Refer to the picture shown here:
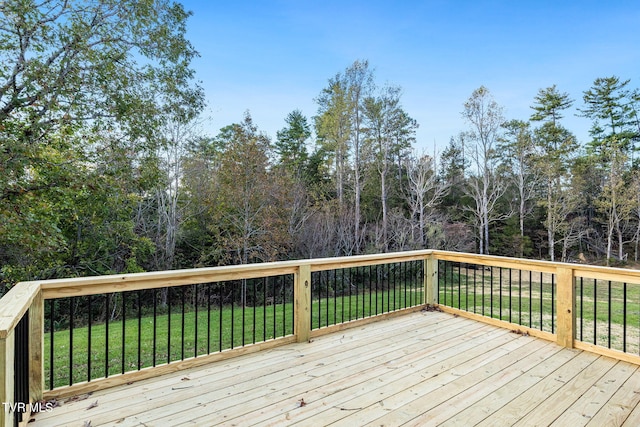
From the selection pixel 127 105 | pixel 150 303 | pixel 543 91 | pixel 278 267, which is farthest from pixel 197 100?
pixel 543 91

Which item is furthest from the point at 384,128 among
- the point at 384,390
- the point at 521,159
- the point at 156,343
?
the point at 384,390

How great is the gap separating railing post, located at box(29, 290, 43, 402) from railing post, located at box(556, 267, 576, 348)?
4.10 meters

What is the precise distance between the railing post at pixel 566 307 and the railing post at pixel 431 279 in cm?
149

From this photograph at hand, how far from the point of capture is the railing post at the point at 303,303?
3.11 meters

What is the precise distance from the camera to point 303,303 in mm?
3137

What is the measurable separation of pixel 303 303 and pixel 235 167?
21.2 feet

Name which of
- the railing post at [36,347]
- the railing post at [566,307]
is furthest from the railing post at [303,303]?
the railing post at [566,307]

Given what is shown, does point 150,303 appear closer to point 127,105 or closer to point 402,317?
point 127,105

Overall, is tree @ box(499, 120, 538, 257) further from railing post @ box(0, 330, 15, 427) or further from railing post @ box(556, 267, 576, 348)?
railing post @ box(0, 330, 15, 427)

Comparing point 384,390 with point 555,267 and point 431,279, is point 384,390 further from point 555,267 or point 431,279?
point 431,279

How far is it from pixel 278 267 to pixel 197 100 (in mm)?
7166

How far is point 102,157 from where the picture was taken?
19.9 ft

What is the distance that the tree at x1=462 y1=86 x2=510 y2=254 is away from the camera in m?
14.8

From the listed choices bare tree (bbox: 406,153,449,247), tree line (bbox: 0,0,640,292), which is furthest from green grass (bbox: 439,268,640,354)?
tree line (bbox: 0,0,640,292)
